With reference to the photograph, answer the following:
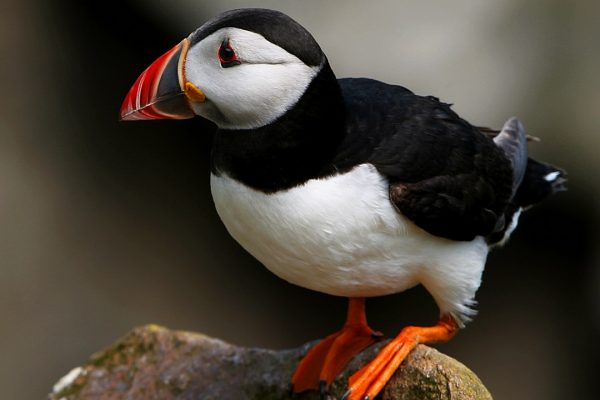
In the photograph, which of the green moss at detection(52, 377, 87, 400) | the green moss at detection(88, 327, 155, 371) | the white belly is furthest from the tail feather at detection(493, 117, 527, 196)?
the green moss at detection(52, 377, 87, 400)

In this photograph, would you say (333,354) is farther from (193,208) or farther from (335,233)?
(193,208)

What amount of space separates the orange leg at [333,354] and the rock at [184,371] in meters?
0.03

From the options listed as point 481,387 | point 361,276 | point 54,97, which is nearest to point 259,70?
point 361,276

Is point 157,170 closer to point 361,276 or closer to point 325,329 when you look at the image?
point 325,329

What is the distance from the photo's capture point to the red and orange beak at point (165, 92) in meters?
2.37

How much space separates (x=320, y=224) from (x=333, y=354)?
0.60m

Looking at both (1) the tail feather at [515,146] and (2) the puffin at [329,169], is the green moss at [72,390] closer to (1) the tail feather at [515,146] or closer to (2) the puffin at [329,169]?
(2) the puffin at [329,169]

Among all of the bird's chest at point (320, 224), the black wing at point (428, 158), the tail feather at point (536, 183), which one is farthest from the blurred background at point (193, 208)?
the bird's chest at point (320, 224)

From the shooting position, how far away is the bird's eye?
2.29 meters

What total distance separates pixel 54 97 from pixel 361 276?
2.90 metres

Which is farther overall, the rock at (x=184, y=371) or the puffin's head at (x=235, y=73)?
the rock at (x=184, y=371)

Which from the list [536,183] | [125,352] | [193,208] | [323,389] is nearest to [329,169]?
[323,389]

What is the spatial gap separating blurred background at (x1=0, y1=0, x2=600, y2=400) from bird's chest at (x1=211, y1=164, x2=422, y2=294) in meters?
1.93

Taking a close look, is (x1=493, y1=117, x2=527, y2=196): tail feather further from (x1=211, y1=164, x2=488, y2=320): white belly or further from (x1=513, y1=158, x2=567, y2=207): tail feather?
(x1=211, y1=164, x2=488, y2=320): white belly
